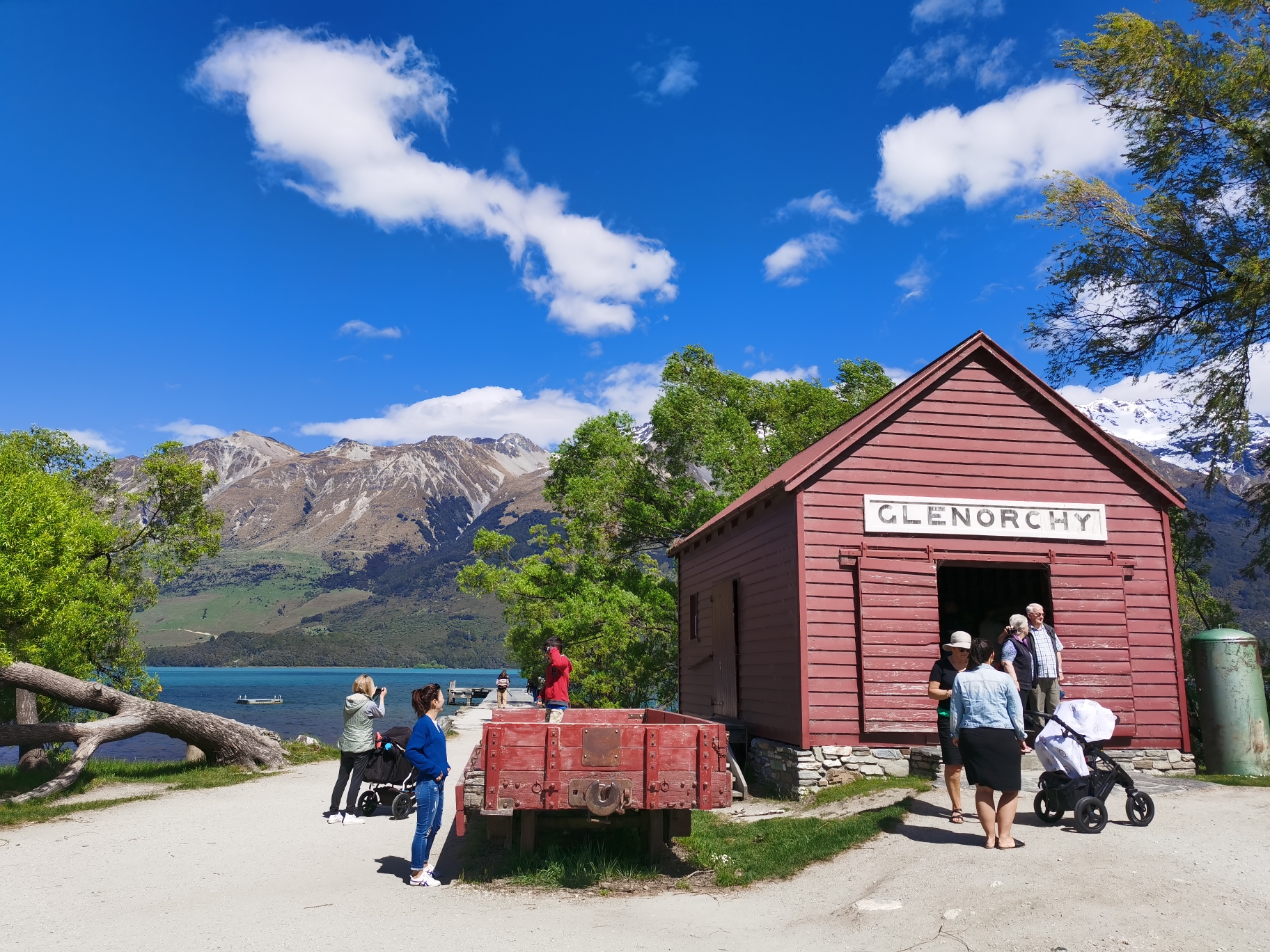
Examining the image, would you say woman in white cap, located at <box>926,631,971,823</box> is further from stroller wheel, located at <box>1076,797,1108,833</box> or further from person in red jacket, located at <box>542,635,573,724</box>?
person in red jacket, located at <box>542,635,573,724</box>

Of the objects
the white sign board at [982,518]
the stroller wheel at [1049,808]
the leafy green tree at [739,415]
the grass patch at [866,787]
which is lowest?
the grass patch at [866,787]

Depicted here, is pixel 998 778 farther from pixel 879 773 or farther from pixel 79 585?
pixel 79 585

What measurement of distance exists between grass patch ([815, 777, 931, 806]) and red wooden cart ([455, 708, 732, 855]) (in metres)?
4.64

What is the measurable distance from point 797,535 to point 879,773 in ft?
12.0

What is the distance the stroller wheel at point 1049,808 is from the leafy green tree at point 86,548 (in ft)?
46.8

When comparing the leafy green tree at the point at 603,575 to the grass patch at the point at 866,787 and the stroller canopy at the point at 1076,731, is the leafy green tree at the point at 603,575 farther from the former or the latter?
the stroller canopy at the point at 1076,731

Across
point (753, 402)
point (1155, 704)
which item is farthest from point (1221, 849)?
point (753, 402)

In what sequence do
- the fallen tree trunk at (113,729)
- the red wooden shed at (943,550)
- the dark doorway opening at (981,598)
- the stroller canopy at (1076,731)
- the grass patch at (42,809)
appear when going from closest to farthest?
the stroller canopy at (1076,731) → the grass patch at (42,809) → the red wooden shed at (943,550) → the fallen tree trunk at (113,729) → the dark doorway opening at (981,598)

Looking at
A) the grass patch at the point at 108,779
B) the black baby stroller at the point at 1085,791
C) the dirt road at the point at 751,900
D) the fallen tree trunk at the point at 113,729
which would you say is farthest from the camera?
A: the fallen tree trunk at the point at 113,729

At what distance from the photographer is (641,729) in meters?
7.87

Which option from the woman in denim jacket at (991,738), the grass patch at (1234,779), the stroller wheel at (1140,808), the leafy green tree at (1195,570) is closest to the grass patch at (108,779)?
the woman in denim jacket at (991,738)

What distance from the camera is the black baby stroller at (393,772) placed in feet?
38.4

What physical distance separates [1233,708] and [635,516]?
62.4 ft

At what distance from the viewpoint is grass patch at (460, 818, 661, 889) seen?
27.1 ft
